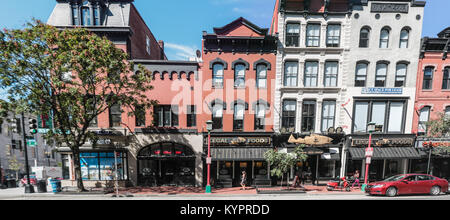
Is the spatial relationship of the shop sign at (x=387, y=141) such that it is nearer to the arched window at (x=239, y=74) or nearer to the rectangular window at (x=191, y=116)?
the arched window at (x=239, y=74)

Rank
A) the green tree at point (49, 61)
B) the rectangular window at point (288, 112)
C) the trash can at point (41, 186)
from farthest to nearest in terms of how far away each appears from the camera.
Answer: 1. the rectangular window at point (288, 112)
2. the trash can at point (41, 186)
3. the green tree at point (49, 61)

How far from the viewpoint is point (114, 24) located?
14859 millimetres

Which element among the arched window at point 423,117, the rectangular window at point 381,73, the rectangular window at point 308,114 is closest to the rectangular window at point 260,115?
the rectangular window at point 308,114

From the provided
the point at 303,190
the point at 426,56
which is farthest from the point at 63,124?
the point at 426,56

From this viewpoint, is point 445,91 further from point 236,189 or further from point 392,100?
point 236,189

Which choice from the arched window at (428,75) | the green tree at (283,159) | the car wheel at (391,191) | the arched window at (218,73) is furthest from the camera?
the arched window at (218,73)

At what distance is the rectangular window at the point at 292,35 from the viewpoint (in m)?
15.1

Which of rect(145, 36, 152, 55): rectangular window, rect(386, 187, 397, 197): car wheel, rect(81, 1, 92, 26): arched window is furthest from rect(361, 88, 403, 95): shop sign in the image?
rect(81, 1, 92, 26): arched window

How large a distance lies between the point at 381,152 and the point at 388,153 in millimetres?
575

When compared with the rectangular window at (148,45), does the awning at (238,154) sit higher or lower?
lower

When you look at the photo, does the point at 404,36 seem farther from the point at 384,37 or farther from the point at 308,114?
the point at 308,114

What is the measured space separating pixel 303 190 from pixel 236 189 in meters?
5.17

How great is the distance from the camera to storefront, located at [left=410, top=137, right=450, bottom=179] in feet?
47.8

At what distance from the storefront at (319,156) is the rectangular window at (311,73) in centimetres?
464
